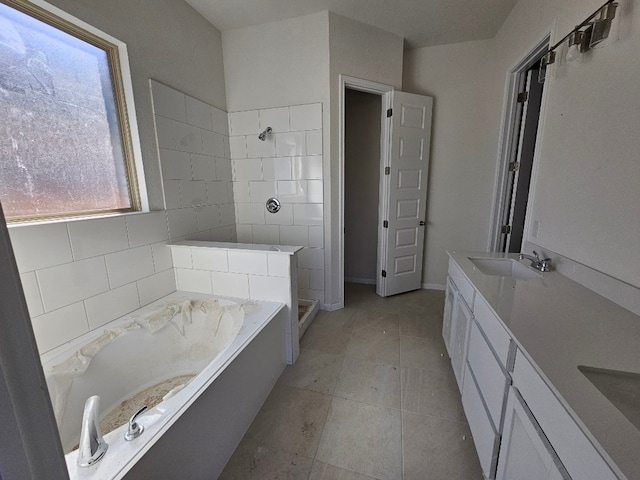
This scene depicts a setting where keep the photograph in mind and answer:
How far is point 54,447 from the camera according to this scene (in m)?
0.36

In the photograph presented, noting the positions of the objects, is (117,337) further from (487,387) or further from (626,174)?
(626,174)

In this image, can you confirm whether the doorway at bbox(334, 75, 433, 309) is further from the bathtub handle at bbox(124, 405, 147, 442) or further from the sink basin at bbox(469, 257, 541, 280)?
the bathtub handle at bbox(124, 405, 147, 442)

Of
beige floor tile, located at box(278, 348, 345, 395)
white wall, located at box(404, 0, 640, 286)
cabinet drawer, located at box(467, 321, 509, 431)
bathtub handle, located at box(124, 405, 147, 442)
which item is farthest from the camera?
beige floor tile, located at box(278, 348, 345, 395)

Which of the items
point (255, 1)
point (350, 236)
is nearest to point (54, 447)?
point (255, 1)

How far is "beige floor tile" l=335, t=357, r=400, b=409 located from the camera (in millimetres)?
1643

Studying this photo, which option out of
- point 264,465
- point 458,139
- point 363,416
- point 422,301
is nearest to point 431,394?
point 363,416

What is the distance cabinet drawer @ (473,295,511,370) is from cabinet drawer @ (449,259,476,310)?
84 millimetres

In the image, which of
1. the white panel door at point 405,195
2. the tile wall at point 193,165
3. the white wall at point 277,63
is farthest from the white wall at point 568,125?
the tile wall at point 193,165

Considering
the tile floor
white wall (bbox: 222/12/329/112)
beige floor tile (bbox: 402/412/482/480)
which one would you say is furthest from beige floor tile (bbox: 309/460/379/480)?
white wall (bbox: 222/12/329/112)

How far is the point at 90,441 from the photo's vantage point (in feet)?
2.74

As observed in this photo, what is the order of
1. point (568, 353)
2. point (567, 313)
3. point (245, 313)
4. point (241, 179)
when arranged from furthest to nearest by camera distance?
point (241, 179), point (245, 313), point (567, 313), point (568, 353)

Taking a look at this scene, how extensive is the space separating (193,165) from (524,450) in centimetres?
250

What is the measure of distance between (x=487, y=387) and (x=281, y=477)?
0.99 m

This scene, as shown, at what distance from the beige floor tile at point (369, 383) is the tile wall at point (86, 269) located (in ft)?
4.74
